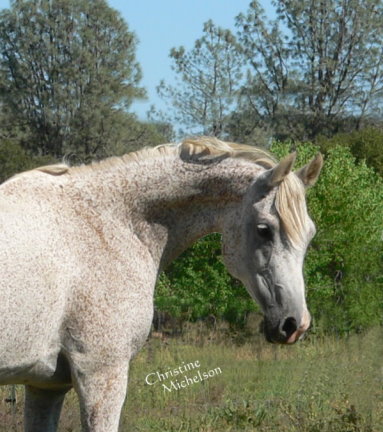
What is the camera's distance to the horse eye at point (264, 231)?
3.81 m

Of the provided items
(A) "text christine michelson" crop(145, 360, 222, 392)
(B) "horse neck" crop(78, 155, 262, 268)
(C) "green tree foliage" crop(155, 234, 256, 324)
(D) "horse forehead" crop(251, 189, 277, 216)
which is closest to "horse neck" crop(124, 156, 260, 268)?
(B) "horse neck" crop(78, 155, 262, 268)

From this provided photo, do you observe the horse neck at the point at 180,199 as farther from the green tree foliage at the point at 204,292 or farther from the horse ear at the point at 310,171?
the green tree foliage at the point at 204,292

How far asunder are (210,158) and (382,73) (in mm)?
43419

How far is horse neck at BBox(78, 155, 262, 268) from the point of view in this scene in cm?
400

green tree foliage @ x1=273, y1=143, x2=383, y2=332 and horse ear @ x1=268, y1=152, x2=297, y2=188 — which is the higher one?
horse ear @ x1=268, y1=152, x2=297, y2=188

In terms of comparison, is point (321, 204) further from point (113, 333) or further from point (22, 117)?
point (22, 117)

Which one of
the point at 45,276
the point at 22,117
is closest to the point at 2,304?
the point at 45,276

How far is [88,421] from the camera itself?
364 cm

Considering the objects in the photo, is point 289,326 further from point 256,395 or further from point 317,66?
point 317,66

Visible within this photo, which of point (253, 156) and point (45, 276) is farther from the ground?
point (253, 156)

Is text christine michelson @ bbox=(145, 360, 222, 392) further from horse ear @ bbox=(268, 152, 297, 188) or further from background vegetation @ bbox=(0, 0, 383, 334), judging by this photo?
background vegetation @ bbox=(0, 0, 383, 334)

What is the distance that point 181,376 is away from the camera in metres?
9.54

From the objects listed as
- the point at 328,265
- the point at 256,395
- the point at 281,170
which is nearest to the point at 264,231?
the point at 281,170

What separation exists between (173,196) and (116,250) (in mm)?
430
